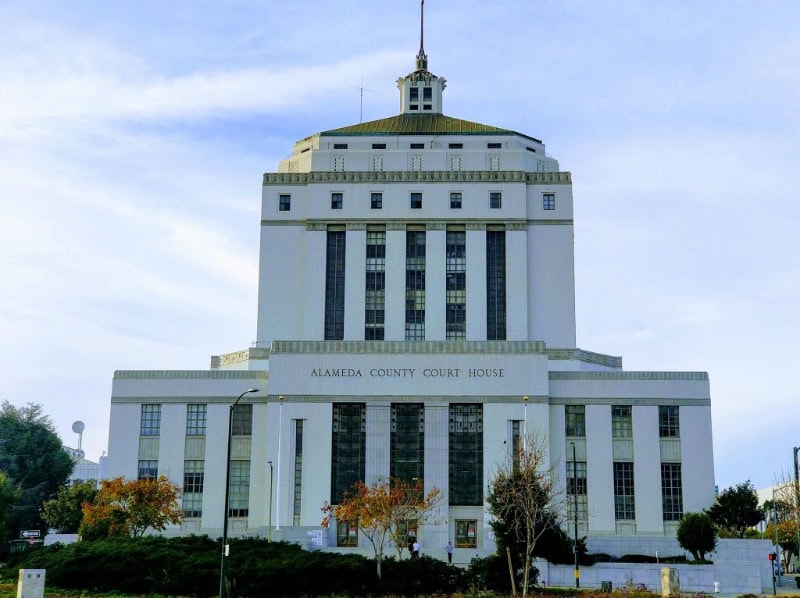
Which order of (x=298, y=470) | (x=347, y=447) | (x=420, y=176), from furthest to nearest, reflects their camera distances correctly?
(x=420, y=176)
(x=347, y=447)
(x=298, y=470)

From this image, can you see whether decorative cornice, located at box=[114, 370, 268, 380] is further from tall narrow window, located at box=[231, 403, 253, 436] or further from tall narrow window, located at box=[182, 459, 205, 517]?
tall narrow window, located at box=[182, 459, 205, 517]

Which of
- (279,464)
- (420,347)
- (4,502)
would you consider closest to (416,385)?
(420,347)

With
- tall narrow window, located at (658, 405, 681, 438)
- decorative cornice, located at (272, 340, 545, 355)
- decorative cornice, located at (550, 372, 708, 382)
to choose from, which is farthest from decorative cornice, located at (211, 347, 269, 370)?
tall narrow window, located at (658, 405, 681, 438)

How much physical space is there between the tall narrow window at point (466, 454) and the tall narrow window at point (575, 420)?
6548 mm

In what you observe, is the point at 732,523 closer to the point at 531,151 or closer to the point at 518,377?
the point at 518,377

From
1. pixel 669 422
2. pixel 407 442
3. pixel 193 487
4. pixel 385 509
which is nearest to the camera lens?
pixel 385 509

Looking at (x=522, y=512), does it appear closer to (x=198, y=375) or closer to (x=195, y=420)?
(x=195, y=420)

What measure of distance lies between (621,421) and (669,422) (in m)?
3.51

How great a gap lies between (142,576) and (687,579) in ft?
91.2

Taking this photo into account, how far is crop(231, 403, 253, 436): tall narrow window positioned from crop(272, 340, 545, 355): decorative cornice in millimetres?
5677

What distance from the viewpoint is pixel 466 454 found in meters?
78.4

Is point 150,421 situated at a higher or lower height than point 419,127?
lower

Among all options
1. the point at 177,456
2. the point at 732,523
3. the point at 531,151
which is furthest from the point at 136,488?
the point at 531,151

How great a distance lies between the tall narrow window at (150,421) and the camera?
82125mm
